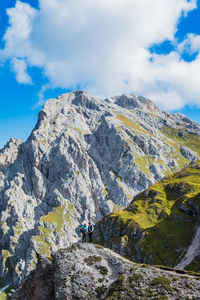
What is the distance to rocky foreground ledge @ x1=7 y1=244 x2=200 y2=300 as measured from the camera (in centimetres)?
2009

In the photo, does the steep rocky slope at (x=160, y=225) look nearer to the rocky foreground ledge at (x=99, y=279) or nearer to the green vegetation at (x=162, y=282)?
the rocky foreground ledge at (x=99, y=279)

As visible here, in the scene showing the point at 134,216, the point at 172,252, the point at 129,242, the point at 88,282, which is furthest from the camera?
the point at 134,216

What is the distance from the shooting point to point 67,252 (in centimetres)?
2641

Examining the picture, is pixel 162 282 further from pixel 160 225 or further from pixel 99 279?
pixel 160 225

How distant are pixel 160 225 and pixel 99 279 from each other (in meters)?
101

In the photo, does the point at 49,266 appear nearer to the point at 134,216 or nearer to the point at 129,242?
the point at 129,242

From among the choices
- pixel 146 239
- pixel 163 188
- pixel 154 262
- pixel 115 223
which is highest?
pixel 163 188

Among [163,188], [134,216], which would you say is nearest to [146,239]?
[134,216]

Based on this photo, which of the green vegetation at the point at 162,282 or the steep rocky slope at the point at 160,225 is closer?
the green vegetation at the point at 162,282

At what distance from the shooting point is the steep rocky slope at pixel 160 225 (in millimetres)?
101938

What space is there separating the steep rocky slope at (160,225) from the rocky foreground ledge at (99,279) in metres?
59.0

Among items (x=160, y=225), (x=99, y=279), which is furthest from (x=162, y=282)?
(x=160, y=225)

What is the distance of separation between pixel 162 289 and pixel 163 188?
5292 inches

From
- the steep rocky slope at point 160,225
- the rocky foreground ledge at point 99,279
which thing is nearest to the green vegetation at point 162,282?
the rocky foreground ledge at point 99,279
